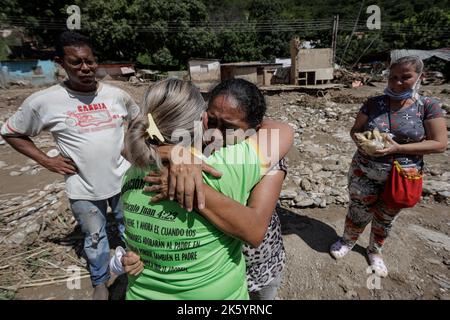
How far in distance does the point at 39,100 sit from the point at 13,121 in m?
0.29

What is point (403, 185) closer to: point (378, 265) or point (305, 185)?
point (378, 265)

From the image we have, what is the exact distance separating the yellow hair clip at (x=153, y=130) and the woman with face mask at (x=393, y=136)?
73.1 inches

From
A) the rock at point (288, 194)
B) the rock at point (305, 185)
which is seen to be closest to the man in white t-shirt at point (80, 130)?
the rock at point (288, 194)

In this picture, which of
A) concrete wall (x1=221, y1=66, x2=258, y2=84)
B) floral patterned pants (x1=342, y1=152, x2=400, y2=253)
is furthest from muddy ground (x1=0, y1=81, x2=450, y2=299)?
concrete wall (x1=221, y1=66, x2=258, y2=84)

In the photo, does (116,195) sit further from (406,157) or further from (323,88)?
(323,88)

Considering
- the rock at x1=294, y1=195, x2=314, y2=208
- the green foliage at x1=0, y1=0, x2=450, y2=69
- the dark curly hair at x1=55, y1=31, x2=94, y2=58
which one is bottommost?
the rock at x1=294, y1=195, x2=314, y2=208

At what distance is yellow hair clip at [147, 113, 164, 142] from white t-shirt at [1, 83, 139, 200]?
1375 millimetres

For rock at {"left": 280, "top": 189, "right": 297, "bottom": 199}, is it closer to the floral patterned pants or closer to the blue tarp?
the floral patterned pants

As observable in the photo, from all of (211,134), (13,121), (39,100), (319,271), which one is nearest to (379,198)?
(319,271)

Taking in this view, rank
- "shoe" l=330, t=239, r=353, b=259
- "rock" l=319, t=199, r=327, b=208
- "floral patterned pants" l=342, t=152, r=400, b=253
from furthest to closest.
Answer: "rock" l=319, t=199, r=327, b=208
"shoe" l=330, t=239, r=353, b=259
"floral patterned pants" l=342, t=152, r=400, b=253

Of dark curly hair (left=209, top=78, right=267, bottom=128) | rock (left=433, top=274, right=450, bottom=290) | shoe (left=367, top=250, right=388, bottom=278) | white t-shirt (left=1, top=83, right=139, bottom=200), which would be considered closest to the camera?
dark curly hair (left=209, top=78, right=267, bottom=128)

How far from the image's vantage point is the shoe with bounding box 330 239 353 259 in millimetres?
2889

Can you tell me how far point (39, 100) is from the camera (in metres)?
2.04

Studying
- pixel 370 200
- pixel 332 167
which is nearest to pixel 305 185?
pixel 332 167
